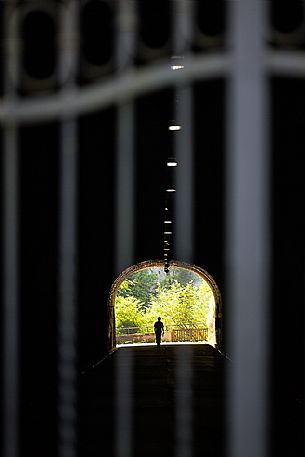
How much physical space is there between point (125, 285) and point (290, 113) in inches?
1870

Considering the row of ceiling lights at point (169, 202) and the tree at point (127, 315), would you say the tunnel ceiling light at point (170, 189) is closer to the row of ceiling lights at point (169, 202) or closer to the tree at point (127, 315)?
the row of ceiling lights at point (169, 202)

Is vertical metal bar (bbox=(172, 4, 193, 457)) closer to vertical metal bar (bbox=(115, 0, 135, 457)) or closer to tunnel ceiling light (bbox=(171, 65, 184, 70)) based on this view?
tunnel ceiling light (bbox=(171, 65, 184, 70))

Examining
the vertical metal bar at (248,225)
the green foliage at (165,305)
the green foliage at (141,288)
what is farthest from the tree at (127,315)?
the vertical metal bar at (248,225)

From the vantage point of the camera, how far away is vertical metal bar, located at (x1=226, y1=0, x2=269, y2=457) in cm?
321

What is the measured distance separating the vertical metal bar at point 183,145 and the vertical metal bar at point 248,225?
21 cm

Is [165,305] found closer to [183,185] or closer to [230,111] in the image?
[183,185]

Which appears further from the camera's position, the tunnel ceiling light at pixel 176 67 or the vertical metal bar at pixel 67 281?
the vertical metal bar at pixel 67 281

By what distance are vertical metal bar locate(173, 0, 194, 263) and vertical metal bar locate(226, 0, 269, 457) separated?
0.67ft

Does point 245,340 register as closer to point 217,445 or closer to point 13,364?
point 13,364

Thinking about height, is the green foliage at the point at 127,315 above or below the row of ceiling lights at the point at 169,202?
below

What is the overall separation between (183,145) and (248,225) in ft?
27.3

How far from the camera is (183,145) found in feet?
37.7

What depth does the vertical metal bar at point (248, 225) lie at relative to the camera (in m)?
3.21

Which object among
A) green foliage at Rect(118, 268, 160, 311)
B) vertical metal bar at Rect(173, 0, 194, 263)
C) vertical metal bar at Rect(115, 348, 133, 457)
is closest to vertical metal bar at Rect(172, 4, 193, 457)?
vertical metal bar at Rect(173, 0, 194, 263)
